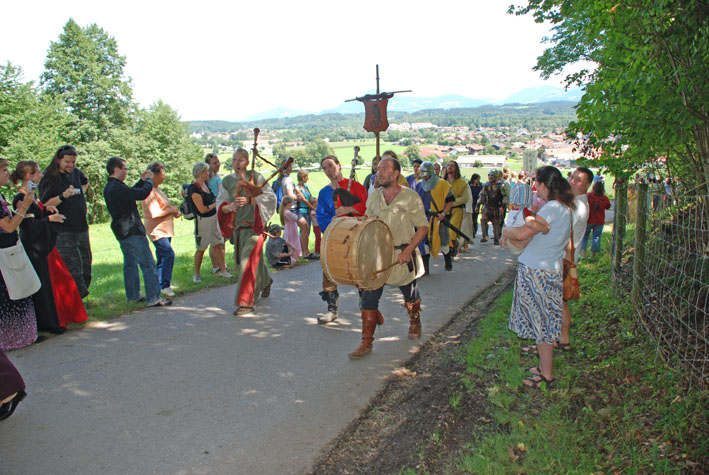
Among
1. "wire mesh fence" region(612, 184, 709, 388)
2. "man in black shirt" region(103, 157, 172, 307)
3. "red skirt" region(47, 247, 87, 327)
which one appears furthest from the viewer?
"man in black shirt" region(103, 157, 172, 307)

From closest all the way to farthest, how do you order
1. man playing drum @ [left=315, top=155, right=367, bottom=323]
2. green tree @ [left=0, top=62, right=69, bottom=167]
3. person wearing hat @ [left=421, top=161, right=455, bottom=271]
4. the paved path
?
the paved path
man playing drum @ [left=315, top=155, right=367, bottom=323]
person wearing hat @ [left=421, top=161, right=455, bottom=271]
green tree @ [left=0, top=62, right=69, bottom=167]

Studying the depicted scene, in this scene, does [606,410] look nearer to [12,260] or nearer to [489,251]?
[12,260]

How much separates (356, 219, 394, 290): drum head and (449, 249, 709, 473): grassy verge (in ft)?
4.03

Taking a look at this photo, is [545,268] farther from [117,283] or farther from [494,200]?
[494,200]

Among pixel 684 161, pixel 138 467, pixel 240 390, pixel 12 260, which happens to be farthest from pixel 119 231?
pixel 684 161

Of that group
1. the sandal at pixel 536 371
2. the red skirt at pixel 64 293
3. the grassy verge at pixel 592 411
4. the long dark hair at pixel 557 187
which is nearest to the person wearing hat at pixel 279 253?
the red skirt at pixel 64 293

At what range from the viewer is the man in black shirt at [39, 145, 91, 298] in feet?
21.3

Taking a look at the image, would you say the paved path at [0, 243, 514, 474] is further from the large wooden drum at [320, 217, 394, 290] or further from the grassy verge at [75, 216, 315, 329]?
the large wooden drum at [320, 217, 394, 290]

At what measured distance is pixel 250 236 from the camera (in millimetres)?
7320

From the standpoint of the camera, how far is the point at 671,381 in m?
4.16

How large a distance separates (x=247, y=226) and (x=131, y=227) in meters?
1.59

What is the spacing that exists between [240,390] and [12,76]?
127 feet

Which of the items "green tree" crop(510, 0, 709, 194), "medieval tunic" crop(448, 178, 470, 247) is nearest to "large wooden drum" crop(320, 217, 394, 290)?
"green tree" crop(510, 0, 709, 194)

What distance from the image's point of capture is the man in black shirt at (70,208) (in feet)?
21.3
